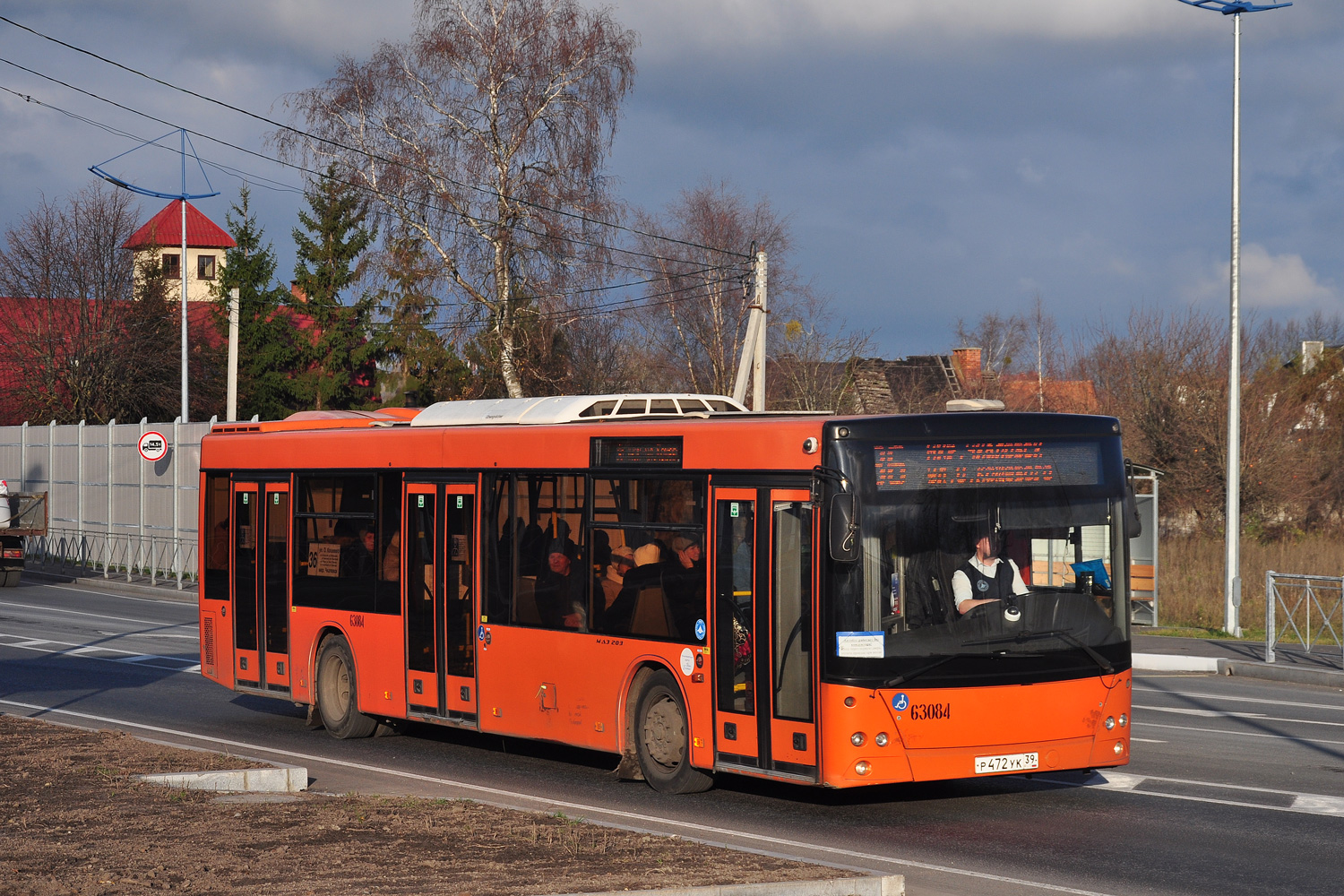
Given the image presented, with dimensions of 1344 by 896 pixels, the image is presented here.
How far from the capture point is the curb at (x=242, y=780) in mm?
10125

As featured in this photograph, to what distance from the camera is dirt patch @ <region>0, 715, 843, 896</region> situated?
720cm

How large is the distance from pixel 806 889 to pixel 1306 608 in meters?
15.6

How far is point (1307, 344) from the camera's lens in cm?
6462

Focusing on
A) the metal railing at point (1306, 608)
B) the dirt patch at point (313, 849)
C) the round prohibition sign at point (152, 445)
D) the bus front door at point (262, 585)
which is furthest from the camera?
the round prohibition sign at point (152, 445)

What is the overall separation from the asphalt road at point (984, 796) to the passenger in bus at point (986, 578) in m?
1.48

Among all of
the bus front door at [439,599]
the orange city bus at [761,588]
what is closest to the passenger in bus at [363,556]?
the orange city bus at [761,588]

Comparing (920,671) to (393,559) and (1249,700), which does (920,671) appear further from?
(1249,700)

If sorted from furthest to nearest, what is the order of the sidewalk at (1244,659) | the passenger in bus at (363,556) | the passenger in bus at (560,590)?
1. the sidewalk at (1244,659)
2. the passenger in bus at (363,556)
3. the passenger in bus at (560,590)

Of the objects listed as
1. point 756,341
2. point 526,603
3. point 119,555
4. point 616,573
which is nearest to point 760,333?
point 756,341

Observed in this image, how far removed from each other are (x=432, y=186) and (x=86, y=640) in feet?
66.1

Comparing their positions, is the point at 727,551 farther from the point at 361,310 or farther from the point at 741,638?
the point at 361,310

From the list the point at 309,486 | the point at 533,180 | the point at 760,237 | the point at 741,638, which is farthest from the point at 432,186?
the point at 741,638

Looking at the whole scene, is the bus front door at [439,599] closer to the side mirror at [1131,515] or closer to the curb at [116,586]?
the side mirror at [1131,515]

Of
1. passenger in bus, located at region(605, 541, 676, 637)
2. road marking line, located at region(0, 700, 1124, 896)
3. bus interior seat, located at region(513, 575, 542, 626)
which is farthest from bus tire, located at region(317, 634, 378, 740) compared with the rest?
passenger in bus, located at region(605, 541, 676, 637)
